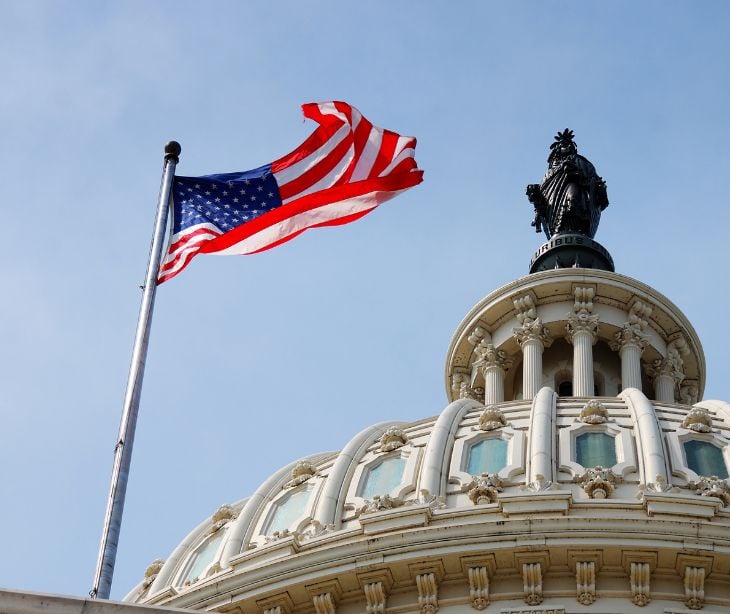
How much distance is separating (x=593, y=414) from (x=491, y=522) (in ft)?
26.2

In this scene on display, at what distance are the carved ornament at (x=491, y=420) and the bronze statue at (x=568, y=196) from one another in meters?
19.4

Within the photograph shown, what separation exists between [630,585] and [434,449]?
8253 mm

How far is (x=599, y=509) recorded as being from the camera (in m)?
41.7

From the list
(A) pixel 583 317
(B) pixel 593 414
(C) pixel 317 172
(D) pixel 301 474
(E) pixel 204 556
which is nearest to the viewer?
(C) pixel 317 172

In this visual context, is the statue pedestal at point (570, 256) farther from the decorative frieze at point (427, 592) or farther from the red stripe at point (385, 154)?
the red stripe at point (385, 154)

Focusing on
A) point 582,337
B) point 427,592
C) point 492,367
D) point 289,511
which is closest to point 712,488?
point 427,592

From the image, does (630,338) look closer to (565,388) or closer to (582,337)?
(582,337)

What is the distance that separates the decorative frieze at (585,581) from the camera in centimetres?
3953

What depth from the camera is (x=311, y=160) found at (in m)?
36.3

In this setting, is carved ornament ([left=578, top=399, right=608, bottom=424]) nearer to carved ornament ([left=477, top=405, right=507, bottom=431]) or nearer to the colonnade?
carved ornament ([left=477, top=405, right=507, bottom=431])

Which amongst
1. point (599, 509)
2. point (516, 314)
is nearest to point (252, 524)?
point (599, 509)

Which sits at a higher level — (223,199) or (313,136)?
(313,136)

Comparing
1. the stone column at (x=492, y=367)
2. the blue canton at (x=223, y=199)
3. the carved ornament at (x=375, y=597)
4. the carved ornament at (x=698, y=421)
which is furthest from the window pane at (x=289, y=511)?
the stone column at (x=492, y=367)

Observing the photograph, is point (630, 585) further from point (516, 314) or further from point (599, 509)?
point (516, 314)
